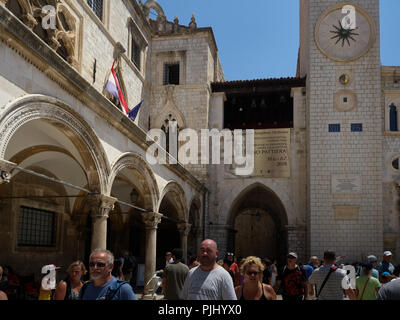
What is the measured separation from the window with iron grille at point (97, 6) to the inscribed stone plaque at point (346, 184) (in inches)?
435

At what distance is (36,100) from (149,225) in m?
6.64

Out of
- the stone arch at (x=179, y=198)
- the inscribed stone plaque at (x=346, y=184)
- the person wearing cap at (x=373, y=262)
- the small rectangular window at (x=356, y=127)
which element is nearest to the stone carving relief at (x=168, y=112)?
the stone arch at (x=179, y=198)

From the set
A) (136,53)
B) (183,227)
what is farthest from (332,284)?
(136,53)

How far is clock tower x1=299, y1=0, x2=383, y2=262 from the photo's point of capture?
19156 mm

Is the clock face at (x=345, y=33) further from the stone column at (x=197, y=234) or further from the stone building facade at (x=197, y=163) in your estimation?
the stone column at (x=197, y=234)

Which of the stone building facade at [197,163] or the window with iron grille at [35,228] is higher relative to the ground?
the stone building facade at [197,163]

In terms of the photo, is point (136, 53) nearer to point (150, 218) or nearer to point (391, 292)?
point (150, 218)

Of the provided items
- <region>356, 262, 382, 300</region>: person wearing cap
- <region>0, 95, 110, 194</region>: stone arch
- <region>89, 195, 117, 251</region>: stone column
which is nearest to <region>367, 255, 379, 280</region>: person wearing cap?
<region>356, 262, 382, 300</region>: person wearing cap

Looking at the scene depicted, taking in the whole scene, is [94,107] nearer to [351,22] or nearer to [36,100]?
[36,100]

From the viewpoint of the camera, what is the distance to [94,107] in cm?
954

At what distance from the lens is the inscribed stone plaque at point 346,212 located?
19.2 metres

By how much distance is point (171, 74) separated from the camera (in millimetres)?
22594

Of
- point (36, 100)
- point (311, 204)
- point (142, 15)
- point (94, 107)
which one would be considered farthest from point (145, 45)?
point (36, 100)
